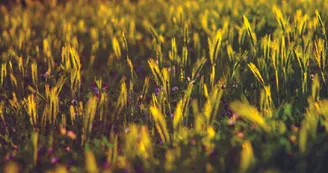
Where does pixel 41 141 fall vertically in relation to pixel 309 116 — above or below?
below

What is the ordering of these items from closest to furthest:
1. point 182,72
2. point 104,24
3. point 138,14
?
1. point 182,72
2. point 104,24
3. point 138,14

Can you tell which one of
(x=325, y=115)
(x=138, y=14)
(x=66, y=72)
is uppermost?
(x=325, y=115)

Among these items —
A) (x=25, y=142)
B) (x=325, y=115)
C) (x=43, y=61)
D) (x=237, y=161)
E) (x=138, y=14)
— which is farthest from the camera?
(x=138, y=14)

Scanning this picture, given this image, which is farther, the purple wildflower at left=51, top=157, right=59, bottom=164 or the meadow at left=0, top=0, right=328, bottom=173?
the purple wildflower at left=51, top=157, right=59, bottom=164

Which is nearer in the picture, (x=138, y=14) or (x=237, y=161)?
(x=237, y=161)

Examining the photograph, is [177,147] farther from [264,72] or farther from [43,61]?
[43,61]

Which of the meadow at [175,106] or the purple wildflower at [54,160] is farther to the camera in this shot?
the purple wildflower at [54,160]

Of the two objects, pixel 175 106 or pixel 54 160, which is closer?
pixel 54 160

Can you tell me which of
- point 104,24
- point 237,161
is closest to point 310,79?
point 237,161
